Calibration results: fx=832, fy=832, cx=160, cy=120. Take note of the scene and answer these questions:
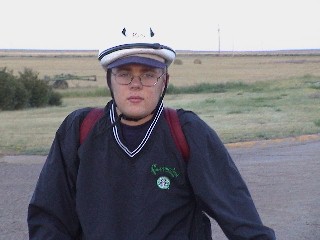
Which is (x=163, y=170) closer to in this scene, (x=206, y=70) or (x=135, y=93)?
(x=135, y=93)

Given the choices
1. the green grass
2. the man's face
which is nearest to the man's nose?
the man's face

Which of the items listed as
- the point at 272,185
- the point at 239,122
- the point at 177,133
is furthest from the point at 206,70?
the point at 177,133

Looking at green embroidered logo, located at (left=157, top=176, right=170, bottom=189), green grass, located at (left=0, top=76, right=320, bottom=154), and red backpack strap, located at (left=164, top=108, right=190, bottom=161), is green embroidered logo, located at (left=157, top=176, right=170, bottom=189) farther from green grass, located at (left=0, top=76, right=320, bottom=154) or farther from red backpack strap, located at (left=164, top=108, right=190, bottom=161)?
green grass, located at (left=0, top=76, right=320, bottom=154)

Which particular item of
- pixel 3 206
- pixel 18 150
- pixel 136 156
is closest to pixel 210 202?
pixel 136 156

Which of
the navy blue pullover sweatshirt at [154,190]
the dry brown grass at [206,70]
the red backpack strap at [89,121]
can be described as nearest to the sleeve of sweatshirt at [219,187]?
the navy blue pullover sweatshirt at [154,190]

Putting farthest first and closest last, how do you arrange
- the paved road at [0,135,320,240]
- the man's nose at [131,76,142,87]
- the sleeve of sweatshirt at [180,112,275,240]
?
the paved road at [0,135,320,240], the man's nose at [131,76,142,87], the sleeve of sweatshirt at [180,112,275,240]

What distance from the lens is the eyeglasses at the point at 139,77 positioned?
9.62 feet

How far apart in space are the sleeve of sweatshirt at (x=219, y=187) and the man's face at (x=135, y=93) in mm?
159

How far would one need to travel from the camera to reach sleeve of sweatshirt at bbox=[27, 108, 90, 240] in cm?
297

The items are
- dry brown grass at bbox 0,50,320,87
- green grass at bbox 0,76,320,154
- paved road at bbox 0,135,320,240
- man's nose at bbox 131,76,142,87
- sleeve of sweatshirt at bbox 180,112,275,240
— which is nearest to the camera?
sleeve of sweatshirt at bbox 180,112,275,240

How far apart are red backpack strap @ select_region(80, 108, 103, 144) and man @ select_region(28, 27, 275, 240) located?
0.06 ft

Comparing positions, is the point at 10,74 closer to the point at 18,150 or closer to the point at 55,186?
the point at 18,150

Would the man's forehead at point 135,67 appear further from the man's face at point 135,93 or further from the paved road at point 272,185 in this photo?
the paved road at point 272,185

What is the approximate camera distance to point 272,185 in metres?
10.8
